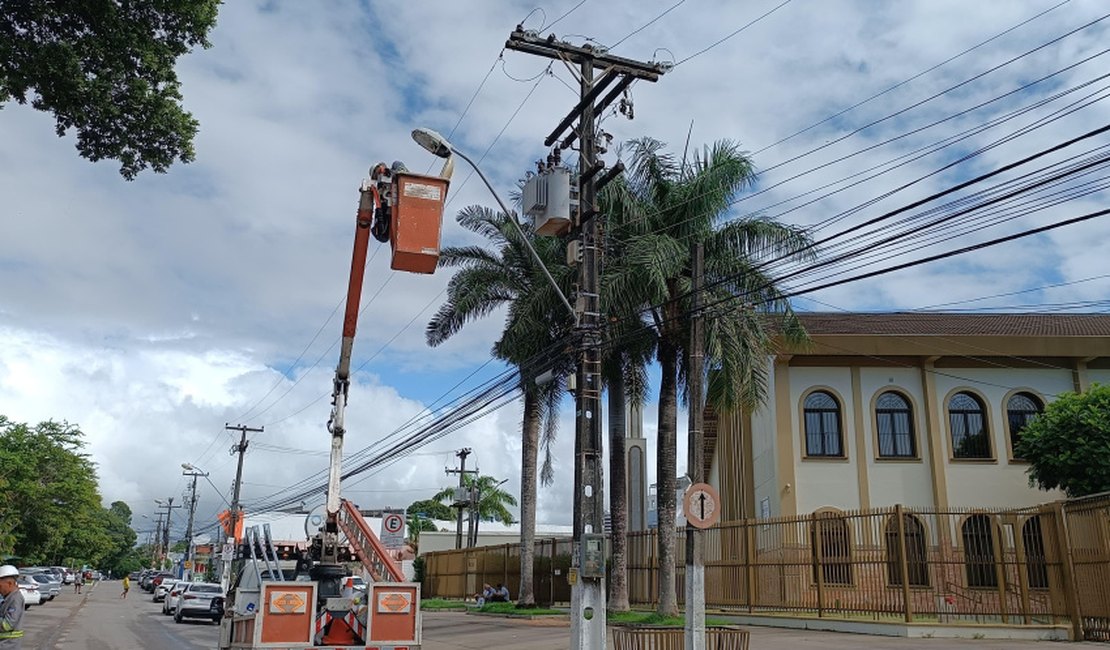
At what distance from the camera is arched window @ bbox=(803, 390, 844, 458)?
2897 cm

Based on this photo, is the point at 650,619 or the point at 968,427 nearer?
the point at 650,619

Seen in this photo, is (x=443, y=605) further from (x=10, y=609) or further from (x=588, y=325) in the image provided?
(x=10, y=609)

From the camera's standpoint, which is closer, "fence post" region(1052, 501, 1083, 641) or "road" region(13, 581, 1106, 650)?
"road" region(13, 581, 1106, 650)

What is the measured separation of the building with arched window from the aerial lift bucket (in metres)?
19.0

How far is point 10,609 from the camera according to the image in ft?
30.5

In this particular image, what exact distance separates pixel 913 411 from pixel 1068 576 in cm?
1134

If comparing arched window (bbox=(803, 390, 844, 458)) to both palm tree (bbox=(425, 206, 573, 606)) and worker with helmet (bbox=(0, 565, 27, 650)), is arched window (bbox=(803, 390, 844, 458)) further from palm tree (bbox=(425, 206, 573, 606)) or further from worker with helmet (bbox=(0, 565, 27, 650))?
worker with helmet (bbox=(0, 565, 27, 650))

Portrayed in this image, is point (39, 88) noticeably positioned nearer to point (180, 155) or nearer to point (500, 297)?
point (180, 155)

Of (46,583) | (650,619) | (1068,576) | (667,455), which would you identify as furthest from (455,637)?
(46,583)

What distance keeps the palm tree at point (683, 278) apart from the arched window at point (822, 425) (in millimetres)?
5105

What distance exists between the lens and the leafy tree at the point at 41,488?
5019 cm

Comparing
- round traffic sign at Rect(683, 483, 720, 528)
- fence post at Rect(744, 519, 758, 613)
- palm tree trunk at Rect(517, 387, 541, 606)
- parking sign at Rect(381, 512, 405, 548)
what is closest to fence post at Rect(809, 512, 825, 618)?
fence post at Rect(744, 519, 758, 613)

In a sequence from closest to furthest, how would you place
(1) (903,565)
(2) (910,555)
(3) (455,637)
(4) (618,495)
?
Result: (1) (903,565) < (2) (910,555) < (3) (455,637) < (4) (618,495)

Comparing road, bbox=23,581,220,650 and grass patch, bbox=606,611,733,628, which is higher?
grass patch, bbox=606,611,733,628
